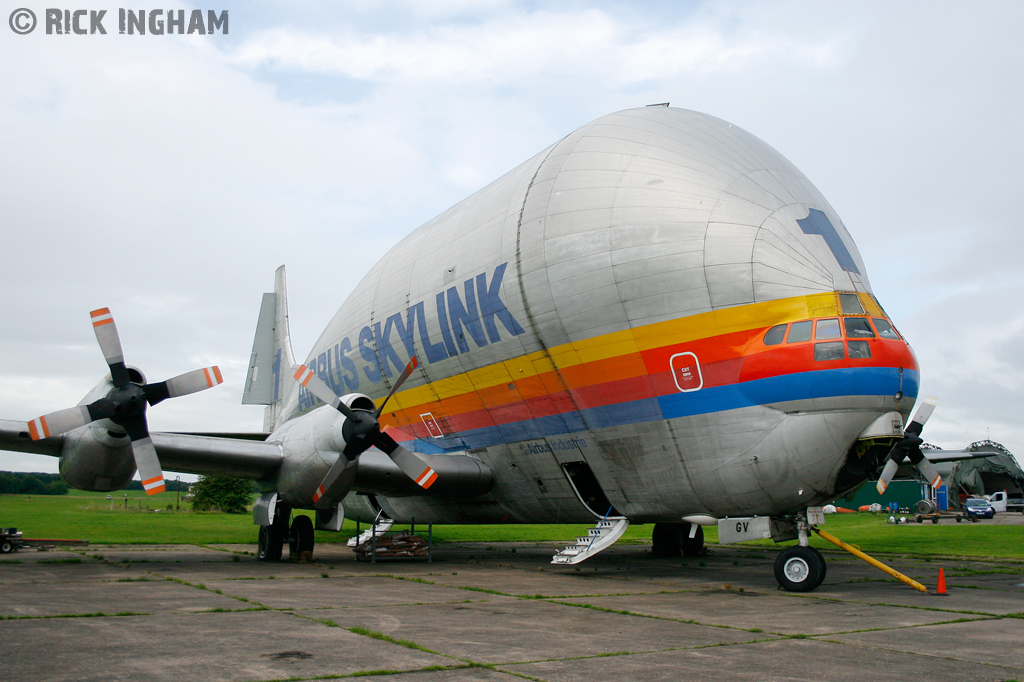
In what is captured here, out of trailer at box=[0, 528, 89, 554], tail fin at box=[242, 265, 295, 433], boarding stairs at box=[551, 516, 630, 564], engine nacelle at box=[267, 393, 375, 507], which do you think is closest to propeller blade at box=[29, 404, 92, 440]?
engine nacelle at box=[267, 393, 375, 507]

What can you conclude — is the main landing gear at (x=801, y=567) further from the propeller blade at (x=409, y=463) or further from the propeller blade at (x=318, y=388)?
the propeller blade at (x=318, y=388)

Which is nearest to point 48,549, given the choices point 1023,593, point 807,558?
point 807,558

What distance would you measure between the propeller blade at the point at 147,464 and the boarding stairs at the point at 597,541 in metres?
7.12

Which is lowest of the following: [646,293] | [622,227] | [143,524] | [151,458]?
[143,524]

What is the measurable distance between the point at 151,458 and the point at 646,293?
9037mm

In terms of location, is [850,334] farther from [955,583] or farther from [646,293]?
[955,583]

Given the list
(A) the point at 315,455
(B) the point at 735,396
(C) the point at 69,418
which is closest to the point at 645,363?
(B) the point at 735,396

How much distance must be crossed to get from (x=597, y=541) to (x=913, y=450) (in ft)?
18.8

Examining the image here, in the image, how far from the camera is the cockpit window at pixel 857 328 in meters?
12.0

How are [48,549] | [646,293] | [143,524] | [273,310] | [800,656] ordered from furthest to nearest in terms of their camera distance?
[143,524] → [273,310] → [48,549] → [646,293] → [800,656]

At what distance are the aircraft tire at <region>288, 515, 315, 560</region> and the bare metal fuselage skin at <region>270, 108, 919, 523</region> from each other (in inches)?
82.0

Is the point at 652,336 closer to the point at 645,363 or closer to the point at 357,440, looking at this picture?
the point at 645,363

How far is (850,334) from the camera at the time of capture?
39.2 ft

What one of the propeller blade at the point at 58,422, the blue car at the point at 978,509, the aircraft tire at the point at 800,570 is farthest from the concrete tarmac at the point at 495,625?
the blue car at the point at 978,509
